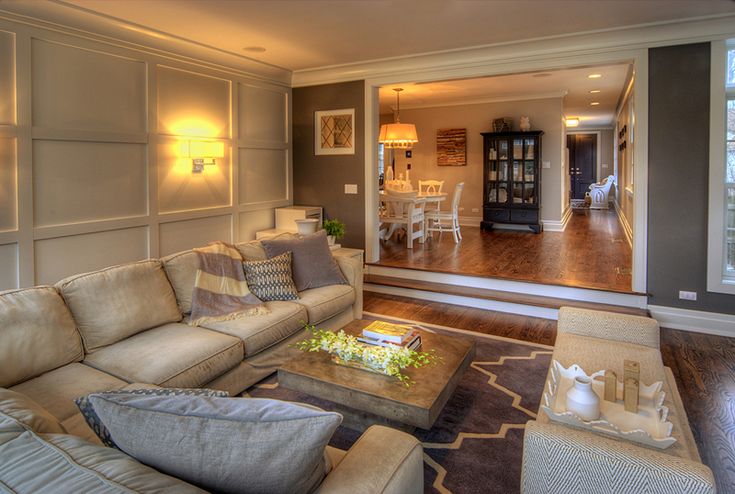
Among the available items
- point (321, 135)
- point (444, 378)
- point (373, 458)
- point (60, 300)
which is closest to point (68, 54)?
point (60, 300)

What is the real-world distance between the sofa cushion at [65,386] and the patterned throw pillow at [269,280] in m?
1.31

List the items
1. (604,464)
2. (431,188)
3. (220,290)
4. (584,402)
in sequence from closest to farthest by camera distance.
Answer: (604,464)
(584,402)
(220,290)
(431,188)

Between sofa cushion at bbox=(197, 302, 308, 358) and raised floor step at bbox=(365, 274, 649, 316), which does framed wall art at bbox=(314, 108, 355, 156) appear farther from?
sofa cushion at bbox=(197, 302, 308, 358)

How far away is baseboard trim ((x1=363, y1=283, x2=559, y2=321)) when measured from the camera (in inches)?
187

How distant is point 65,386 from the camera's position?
216 cm

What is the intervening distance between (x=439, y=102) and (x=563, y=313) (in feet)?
25.2

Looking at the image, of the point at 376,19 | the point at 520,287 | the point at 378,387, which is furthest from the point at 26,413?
the point at 520,287

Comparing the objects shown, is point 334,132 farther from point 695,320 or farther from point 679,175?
point 695,320

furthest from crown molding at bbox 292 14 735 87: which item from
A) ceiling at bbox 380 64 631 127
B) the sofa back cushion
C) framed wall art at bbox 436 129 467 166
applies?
framed wall art at bbox 436 129 467 166

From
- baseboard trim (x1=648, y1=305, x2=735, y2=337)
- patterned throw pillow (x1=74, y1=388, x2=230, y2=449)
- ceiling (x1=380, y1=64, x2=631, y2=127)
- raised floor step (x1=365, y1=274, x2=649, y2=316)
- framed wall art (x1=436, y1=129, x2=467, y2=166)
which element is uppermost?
ceiling (x1=380, y1=64, x2=631, y2=127)

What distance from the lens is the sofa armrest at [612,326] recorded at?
269cm

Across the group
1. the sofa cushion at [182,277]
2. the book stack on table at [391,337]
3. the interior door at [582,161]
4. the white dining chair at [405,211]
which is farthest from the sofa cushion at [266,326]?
the interior door at [582,161]

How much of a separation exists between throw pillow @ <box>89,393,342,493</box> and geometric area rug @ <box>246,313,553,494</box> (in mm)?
1302

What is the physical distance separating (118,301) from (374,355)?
1.47 meters
